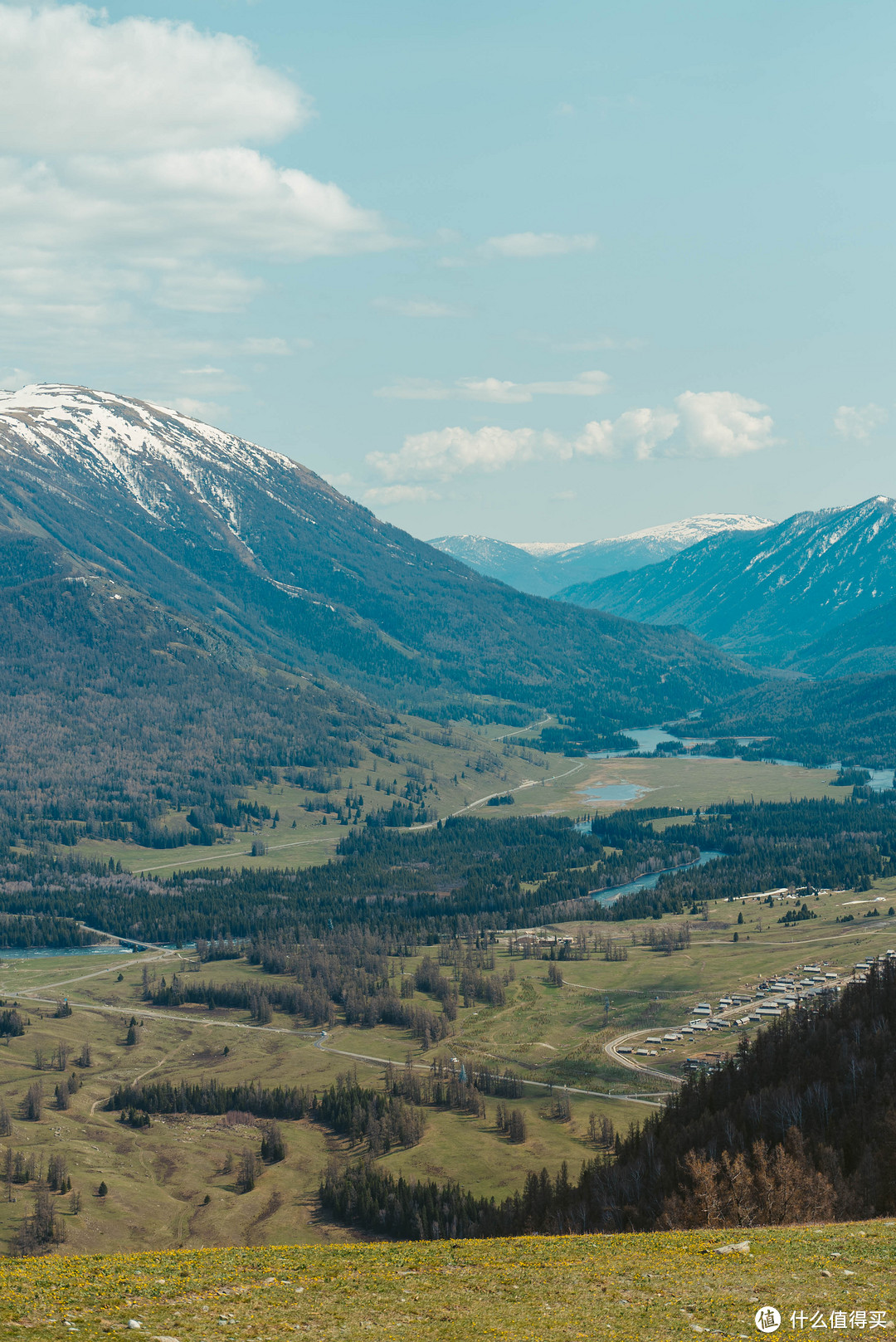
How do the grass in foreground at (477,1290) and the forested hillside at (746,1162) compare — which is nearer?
the grass in foreground at (477,1290)

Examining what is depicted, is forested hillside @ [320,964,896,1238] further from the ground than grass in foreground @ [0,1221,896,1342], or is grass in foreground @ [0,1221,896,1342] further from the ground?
grass in foreground @ [0,1221,896,1342]

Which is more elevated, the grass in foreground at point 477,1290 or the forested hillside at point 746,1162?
the grass in foreground at point 477,1290

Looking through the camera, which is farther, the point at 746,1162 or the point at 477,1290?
the point at 746,1162

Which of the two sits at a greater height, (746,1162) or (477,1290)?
(477,1290)

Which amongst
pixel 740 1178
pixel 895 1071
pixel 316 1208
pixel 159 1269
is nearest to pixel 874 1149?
pixel 740 1178

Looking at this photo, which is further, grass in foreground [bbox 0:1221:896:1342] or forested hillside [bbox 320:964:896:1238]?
forested hillside [bbox 320:964:896:1238]

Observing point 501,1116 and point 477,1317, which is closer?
point 477,1317

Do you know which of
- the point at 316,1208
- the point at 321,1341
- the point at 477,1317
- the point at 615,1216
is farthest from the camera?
the point at 316,1208

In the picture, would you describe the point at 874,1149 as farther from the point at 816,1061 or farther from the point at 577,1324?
the point at 577,1324
